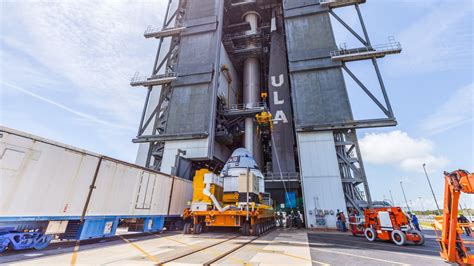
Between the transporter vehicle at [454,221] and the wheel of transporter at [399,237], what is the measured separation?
4802mm

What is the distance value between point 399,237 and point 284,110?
20.1 meters

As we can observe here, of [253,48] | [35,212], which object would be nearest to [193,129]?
[35,212]

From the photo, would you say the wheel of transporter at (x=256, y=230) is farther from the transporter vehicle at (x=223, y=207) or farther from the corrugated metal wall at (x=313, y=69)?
the corrugated metal wall at (x=313, y=69)

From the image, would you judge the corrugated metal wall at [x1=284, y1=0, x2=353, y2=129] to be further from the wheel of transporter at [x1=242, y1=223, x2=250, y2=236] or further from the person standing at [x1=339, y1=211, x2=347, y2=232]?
the wheel of transporter at [x1=242, y1=223, x2=250, y2=236]

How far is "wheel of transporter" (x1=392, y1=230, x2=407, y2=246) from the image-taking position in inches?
404

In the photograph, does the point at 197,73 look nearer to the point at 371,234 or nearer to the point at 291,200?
the point at 291,200

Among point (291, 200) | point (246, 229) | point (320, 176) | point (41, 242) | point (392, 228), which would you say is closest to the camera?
point (41, 242)

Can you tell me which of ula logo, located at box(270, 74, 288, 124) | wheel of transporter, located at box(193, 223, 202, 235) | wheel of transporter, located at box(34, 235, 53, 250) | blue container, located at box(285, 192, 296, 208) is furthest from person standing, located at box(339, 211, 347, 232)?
wheel of transporter, located at box(34, 235, 53, 250)

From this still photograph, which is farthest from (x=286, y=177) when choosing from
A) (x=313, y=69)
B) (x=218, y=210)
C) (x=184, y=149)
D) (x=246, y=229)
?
(x=313, y=69)

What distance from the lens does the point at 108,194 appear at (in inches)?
383

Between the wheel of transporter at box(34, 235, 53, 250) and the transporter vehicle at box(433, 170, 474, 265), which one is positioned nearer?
the transporter vehicle at box(433, 170, 474, 265)

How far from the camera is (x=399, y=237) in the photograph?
10500 mm

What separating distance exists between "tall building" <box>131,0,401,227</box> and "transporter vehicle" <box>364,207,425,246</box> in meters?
7.08

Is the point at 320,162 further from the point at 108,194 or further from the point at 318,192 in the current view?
the point at 108,194
